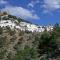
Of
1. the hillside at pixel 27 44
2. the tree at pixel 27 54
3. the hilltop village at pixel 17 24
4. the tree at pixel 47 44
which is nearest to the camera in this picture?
the tree at pixel 27 54

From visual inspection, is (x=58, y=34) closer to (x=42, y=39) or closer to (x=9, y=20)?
(x=42, y=39)

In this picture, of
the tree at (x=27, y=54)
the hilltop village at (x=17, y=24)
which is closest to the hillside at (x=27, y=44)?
the tree at (x=27, y=54)

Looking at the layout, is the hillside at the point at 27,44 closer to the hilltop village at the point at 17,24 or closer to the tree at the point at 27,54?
the tree at the point at 27,54

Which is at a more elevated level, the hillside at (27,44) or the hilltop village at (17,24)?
the hilltop village at (17,24)

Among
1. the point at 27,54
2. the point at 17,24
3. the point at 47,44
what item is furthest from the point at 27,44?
the point at 17,24

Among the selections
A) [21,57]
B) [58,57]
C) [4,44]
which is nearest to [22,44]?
[4,44]

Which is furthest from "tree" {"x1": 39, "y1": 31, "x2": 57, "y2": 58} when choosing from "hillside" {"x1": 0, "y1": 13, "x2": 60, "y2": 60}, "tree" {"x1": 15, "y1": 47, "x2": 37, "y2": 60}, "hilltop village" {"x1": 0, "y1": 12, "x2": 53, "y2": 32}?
"hilltop village" {"x1": 0, "y1": 12, "x2": 53, "y2": 32}

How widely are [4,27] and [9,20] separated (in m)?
3.88

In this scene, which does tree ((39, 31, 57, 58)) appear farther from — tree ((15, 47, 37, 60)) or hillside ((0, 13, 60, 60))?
tree ((15, 47, 37, 60))

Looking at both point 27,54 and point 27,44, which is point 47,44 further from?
point 27,54

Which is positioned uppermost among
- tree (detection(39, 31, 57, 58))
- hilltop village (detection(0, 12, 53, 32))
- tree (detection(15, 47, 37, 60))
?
hilltop village (detection(0, 12, 53, 32))

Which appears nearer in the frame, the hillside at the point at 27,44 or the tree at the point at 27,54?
the tree at the point at 27,54

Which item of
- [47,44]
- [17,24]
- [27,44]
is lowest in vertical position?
[47,44]

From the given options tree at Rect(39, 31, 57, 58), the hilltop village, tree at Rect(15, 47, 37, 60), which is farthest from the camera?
the hilltop village
